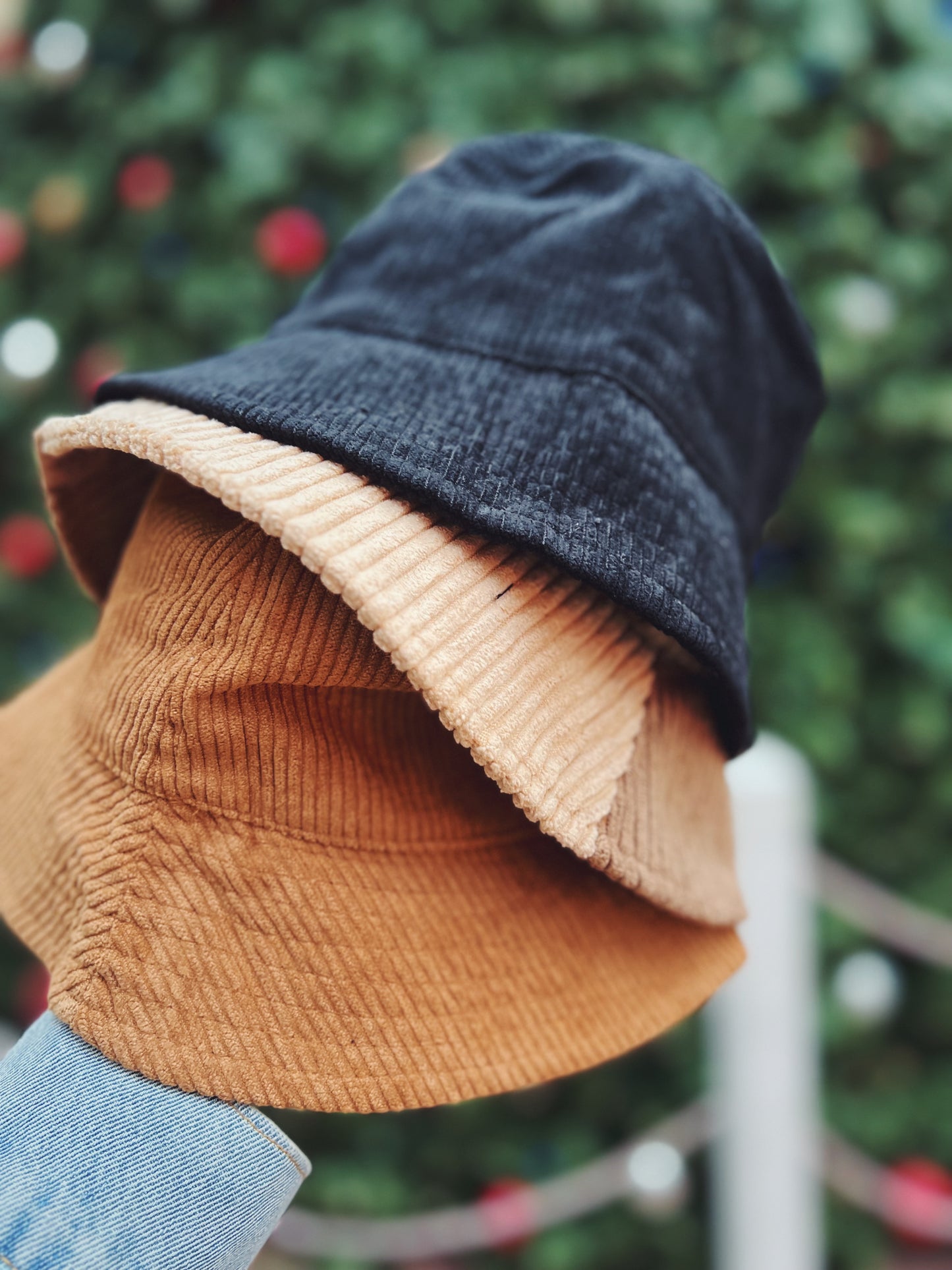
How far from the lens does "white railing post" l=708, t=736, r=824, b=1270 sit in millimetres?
644

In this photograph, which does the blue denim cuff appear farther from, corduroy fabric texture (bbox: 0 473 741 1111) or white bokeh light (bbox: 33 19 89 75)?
white bokeh light (bbox: 33 19 89 75)

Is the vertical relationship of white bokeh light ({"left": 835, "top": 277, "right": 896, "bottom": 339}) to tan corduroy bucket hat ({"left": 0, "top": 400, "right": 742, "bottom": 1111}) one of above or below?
below

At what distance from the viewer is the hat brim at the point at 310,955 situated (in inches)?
11.3

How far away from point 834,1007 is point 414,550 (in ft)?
2.99

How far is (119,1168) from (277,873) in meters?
0.09

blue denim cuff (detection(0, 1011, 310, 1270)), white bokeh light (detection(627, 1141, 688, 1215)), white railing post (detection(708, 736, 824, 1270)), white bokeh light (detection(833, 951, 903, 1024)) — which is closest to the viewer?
blue denim cuff (detection(0, 1011, 310, 1270))

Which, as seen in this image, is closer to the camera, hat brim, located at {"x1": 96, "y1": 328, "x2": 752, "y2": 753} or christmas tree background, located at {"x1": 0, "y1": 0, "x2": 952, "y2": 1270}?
hat brim, located at {"x1": 96, "y1": 328, "x2": 752, "y2": 753}

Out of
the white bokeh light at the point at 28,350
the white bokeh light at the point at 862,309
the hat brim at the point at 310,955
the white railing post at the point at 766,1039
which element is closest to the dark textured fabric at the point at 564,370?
the hat brim at the point at 310,955

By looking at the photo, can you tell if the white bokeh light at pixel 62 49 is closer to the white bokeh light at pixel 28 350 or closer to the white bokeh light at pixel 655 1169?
the white bokeh light at pixel 28 350

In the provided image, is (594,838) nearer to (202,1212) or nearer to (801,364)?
(202,1212)

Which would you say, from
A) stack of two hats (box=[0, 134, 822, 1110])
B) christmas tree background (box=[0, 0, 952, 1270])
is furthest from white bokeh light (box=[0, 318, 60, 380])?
stack of two hats (box=[0, 134, 822, 1110])

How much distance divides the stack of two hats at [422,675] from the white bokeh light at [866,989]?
65cm

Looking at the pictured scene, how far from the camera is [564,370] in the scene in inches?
13.4

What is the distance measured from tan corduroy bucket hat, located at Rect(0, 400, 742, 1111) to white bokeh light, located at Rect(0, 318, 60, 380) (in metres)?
0.70
